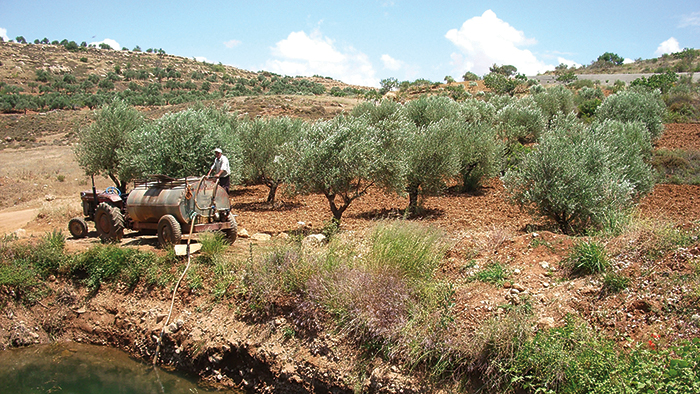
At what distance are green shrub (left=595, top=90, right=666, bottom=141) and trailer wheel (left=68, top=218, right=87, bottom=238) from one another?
25.3 meters

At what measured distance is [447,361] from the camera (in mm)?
5746

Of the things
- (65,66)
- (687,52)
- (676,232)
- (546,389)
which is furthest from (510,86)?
(65,66)

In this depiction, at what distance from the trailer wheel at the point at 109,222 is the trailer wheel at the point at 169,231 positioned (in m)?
1.56

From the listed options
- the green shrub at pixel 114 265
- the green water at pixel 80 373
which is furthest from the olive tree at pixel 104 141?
the green water at pixel 80 373

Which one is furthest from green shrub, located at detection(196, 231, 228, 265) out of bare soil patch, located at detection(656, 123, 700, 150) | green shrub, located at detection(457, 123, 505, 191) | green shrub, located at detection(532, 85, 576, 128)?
green shrub, located at detection(532, 85, 576, 128)

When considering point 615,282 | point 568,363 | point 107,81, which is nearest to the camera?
point 568,363

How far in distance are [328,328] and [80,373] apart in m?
4.67

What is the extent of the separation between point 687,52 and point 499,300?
248 feet

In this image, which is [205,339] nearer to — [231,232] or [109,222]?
[231,232]

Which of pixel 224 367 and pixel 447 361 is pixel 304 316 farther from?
pixel 447 361

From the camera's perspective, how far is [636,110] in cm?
2472

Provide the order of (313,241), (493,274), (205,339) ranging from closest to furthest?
Result: (493,274), (205,339), (313,241)

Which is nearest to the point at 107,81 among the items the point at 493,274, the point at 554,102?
the point at 554,102

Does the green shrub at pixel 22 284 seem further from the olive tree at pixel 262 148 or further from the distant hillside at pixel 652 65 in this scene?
the distant hillside at pixel 652 65
